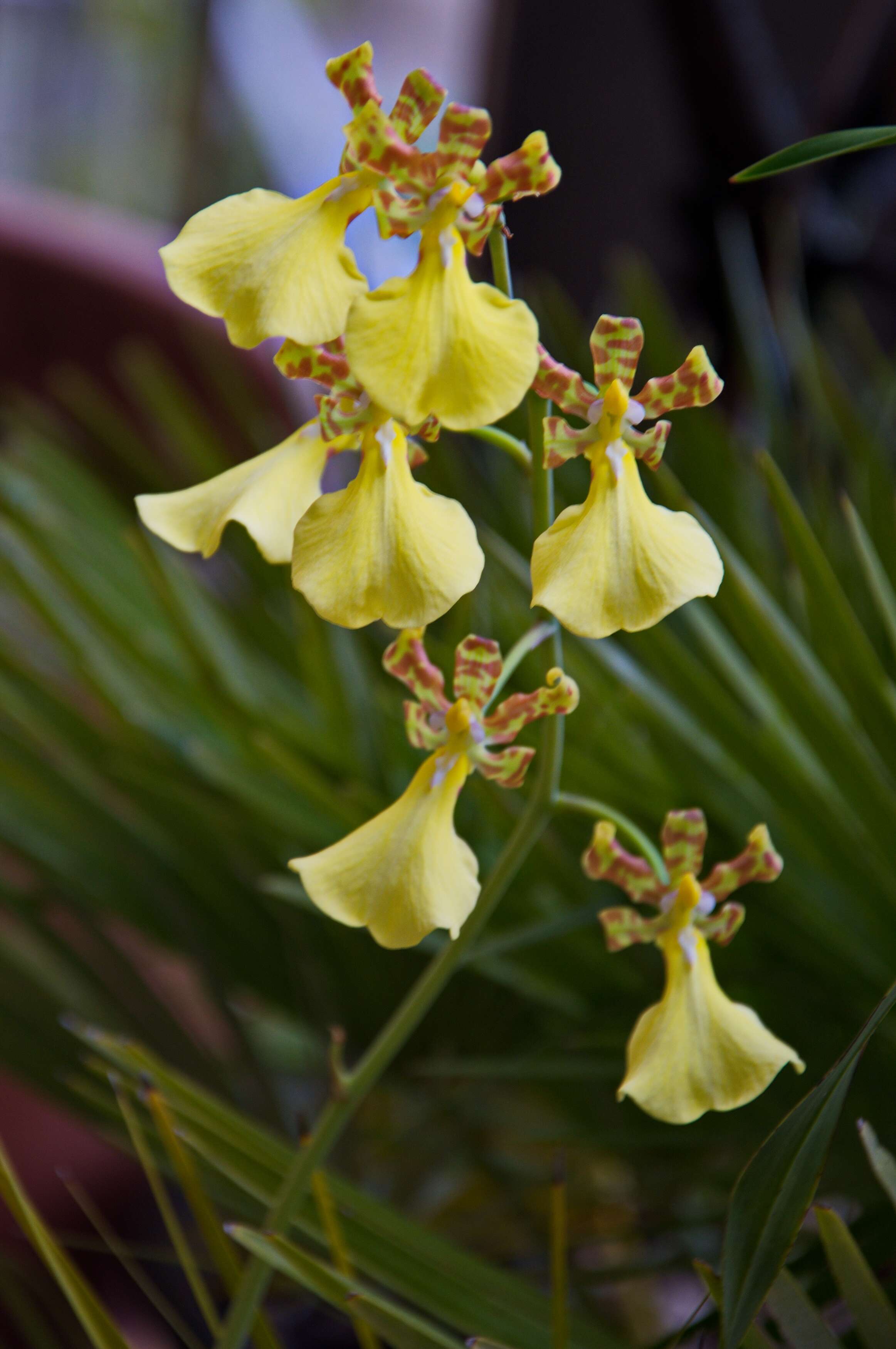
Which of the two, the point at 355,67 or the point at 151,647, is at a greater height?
the point at 355,67

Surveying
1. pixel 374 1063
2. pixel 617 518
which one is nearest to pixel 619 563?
pixel 617 518

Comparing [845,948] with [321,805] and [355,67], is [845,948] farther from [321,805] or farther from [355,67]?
[355,67]

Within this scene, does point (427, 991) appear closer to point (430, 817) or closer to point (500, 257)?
point (430, 817)

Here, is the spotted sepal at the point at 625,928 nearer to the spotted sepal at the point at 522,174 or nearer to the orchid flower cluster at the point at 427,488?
the orchid flower cluster at the point at 427,488

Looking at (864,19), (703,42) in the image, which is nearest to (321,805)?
(703,42)

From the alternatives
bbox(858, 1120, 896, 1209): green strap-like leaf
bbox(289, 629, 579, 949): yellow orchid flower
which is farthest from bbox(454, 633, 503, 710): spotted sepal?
bbox(858, 1120, 896, 1209): green strap-like leaf

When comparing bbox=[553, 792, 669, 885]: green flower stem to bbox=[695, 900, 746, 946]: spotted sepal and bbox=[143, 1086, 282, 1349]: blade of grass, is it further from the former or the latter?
bbox=[143, 1086, 282, 1349]: blade of grass
